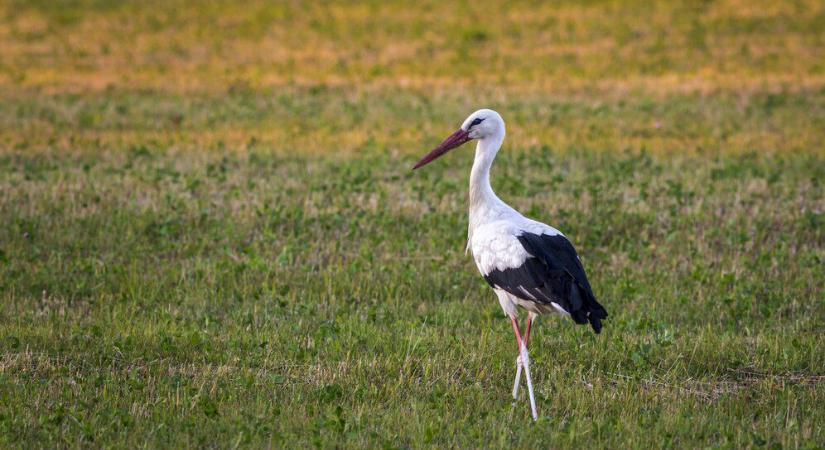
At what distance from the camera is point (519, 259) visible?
6996mm

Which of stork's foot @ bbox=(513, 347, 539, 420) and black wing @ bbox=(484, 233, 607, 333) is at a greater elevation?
black wing @ bbox=(484, 233, 607, 333)

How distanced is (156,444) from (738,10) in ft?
95.4

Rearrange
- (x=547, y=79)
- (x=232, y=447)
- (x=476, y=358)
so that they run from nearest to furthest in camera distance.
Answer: (x=232, y=447), (x=476, y=358), (x=547, y=79)

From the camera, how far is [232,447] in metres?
5.89

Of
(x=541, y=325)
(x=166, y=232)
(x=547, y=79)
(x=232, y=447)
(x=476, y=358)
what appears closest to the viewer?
(x=232, y=447)

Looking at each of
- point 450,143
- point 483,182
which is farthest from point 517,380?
point 450,143

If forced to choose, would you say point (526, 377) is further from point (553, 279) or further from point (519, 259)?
point (519, 259)

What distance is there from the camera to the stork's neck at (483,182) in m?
7.71

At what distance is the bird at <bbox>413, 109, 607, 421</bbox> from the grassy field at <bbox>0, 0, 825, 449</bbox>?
581mm

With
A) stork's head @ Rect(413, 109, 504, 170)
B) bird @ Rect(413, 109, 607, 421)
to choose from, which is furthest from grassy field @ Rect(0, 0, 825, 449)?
stork's head @ Rect(413, 109, 504, 170)

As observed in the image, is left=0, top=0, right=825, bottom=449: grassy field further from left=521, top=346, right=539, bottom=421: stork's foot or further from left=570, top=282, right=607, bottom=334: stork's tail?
left=570, top=282, right=607, bottom=334: stork's tail

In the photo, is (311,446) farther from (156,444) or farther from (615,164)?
(615,164)

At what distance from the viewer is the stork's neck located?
7711 millimetres

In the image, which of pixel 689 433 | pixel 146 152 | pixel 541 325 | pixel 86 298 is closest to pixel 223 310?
pixel 86 298
